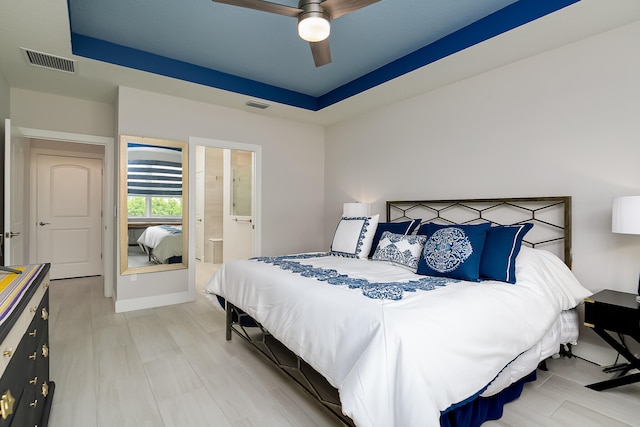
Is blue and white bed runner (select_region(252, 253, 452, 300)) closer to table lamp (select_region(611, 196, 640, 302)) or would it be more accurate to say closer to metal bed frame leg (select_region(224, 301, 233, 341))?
metal bed frame leg (select_region(224, 301, 233, 341))

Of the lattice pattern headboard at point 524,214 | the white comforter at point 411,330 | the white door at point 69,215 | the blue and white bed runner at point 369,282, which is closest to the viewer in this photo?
the white comforter at point 411,330

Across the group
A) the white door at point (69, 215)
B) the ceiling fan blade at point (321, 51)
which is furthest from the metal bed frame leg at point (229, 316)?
the white door at point (69, 215)

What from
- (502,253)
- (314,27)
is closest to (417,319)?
(502,253)

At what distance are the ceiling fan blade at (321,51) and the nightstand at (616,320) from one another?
8.36ft

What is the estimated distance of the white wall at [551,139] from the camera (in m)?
2.39

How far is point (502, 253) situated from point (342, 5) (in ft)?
6.43

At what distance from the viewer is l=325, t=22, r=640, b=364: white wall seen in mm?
2389

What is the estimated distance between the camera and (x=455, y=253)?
7.60ft

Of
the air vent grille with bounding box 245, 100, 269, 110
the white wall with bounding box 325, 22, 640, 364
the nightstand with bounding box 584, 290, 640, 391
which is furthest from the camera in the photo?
the air vent grille with bounding box 245, 100, 269, 110

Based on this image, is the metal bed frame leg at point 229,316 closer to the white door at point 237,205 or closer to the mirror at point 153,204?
the mirror at point 153,204

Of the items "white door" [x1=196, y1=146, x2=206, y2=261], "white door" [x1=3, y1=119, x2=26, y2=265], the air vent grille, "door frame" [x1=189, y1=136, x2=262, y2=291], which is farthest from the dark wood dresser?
"white door" [x1=196, y1=146, x2=206, y2=261]

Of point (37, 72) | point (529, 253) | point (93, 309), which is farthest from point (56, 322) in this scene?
point (529, 253)

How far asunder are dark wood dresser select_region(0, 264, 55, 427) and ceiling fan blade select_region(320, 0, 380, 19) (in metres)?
2.17

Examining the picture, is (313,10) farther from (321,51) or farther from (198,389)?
(198,389)
